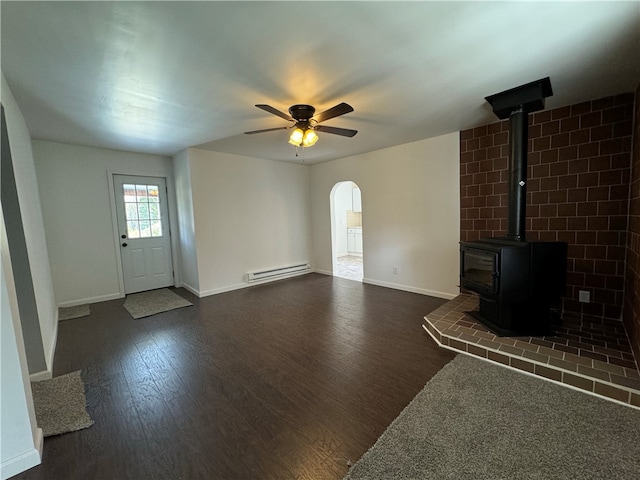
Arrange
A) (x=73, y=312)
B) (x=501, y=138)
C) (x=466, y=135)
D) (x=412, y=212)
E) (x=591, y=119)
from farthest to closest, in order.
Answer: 1. (x=412, y=212)
2. (x=73, y=312)
3. (x=466, y=135)
4. (x=501, y=138)
5. (x=591, y=119)

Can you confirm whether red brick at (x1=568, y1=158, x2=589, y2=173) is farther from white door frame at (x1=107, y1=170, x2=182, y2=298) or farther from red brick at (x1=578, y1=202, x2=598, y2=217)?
white door frame at (x1=107, y1=170, x2=182, y2=298)

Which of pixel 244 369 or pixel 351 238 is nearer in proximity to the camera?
pixel 244 369

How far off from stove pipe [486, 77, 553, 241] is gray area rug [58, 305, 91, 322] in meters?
5.38

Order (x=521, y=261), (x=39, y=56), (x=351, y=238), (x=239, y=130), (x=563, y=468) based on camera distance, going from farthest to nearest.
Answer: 1. (x=351, y=238)
2. (x=239, y=130)
3. (x=521, y=261)
4. (x=39, y=56)
5. (x=563, y=468)

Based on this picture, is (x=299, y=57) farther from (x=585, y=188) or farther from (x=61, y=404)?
(x=585, y=188)

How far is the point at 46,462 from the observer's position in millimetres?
1470

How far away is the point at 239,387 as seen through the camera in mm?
2076

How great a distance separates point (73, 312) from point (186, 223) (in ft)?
6.42

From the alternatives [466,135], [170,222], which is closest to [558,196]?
[466,135]

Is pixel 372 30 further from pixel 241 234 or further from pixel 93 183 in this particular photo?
pixel 93 183

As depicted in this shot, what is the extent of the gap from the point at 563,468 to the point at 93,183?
5924mm

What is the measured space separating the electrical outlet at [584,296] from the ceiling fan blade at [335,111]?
3.09m

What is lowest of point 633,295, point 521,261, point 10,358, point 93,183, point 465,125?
point 633,295

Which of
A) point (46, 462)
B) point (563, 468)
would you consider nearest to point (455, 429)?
point (563, 468)
